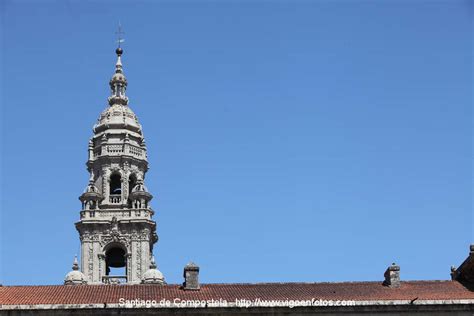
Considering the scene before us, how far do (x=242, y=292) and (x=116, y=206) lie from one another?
40237 millimetres

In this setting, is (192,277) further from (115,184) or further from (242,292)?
(115,184)

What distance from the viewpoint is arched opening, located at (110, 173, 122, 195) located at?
337ft

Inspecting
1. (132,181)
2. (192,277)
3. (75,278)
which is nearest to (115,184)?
(132,181)

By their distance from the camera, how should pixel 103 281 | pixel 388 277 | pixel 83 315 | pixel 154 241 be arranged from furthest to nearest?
pixel 154 241 → pixel 103 281 → pixel 388 277 → pixel 83 315

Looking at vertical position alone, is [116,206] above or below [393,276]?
above

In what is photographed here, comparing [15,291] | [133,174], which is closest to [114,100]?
[133,174]

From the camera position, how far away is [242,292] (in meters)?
62.1

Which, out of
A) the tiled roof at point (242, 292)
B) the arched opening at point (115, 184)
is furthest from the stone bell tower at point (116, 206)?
the tiled roof at point (242, 292)

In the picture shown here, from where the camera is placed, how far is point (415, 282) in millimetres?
64625

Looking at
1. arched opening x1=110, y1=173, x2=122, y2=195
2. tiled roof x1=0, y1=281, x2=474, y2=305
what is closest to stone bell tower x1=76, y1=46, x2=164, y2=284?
arched opening x1=110, y1=173, x2=122, y2=195

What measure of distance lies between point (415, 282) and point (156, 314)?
15.1 metres

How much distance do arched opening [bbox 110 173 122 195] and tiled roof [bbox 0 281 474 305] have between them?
130 ft

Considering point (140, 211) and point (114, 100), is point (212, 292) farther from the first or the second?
point (114, 100)

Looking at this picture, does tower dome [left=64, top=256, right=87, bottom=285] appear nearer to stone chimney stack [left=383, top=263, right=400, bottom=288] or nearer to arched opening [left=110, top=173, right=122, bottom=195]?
arched opening [left=110, top=173, right=122, bottom=195]
